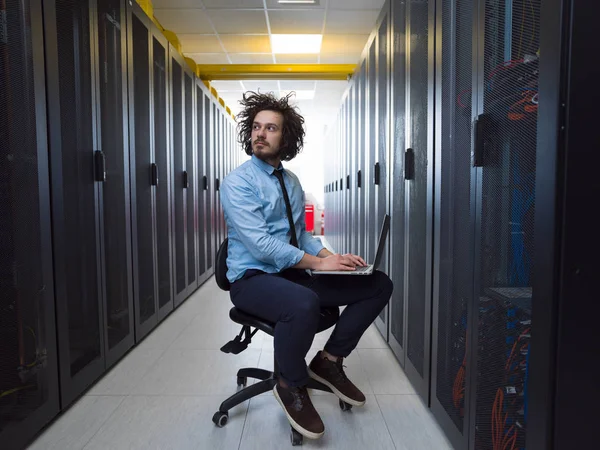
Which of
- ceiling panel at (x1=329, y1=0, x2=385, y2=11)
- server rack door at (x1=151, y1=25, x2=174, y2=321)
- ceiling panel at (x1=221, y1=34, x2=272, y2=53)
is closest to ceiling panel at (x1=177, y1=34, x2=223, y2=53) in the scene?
ceiling panel at (x1=221, y1=34, x2=272, y2=53)

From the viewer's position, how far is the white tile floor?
5.25 ft

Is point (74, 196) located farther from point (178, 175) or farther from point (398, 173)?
point (178, 175)

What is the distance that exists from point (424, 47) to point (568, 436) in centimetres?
151

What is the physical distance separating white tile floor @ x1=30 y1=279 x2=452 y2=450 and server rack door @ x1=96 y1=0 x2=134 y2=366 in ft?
0.70

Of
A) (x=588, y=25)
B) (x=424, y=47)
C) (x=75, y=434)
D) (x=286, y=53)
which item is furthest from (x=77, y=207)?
(x=286, y=53)

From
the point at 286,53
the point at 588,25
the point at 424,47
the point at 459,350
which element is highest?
the point at 286,53

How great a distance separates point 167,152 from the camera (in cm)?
338

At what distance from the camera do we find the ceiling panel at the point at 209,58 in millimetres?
5859

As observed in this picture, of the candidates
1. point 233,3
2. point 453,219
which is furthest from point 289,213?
point 233,3

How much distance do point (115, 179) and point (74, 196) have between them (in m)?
0.49

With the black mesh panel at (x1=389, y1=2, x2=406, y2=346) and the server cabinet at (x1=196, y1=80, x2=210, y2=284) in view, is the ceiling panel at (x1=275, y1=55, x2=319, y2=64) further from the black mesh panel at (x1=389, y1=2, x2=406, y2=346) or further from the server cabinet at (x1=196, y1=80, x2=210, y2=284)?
the black mesh panel at (x1=389, y1=2, x2=406, y2=346)

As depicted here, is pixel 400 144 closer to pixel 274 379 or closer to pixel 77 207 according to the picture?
pixel 274 379

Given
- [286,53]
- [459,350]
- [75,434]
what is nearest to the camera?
[459,350]

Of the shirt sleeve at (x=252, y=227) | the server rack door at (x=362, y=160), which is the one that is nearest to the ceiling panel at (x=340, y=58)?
the server rack door at (x=362, y=160)
